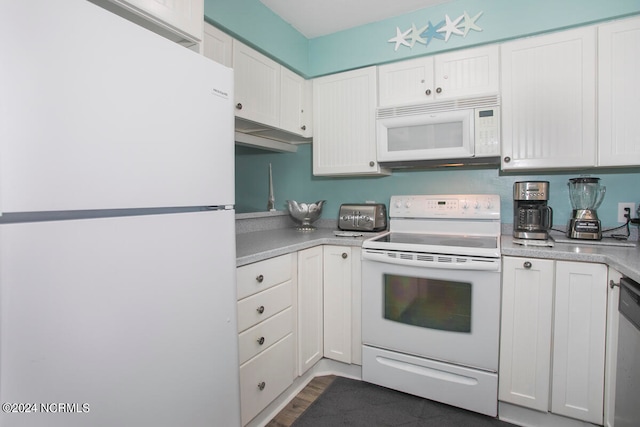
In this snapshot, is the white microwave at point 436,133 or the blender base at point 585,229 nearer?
the blender base at point 585,229

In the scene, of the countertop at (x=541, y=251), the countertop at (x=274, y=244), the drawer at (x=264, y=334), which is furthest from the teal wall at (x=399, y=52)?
the drawer at (x=264, y=334)

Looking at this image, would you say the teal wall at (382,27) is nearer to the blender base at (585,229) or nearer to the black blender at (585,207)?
the black blender at (585,207)

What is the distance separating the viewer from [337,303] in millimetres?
2135

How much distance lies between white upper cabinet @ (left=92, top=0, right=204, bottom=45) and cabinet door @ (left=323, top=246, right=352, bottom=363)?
4.62 ft

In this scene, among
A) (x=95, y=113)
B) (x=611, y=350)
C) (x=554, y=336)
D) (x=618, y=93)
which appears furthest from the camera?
(x=618, y=93)

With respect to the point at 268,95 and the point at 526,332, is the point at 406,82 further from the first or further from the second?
the point at 526,332

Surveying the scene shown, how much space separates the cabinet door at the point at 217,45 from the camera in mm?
1753

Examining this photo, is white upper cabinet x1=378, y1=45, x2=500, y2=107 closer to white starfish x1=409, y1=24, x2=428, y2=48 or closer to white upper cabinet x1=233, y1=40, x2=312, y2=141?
white starfish x1=409, y1=24, x2=428, y2=48

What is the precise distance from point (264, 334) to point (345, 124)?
1.62m

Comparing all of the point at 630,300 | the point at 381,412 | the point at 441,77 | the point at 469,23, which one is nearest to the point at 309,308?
the point at 381,412

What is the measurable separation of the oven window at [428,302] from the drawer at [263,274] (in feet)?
2.00

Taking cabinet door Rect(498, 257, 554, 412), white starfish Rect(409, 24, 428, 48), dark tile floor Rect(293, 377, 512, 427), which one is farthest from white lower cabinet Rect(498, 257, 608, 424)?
white starfish Rect(409, 24, 428, 48)

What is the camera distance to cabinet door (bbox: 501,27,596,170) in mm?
1816

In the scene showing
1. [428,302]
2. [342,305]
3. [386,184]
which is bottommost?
[342,305]
